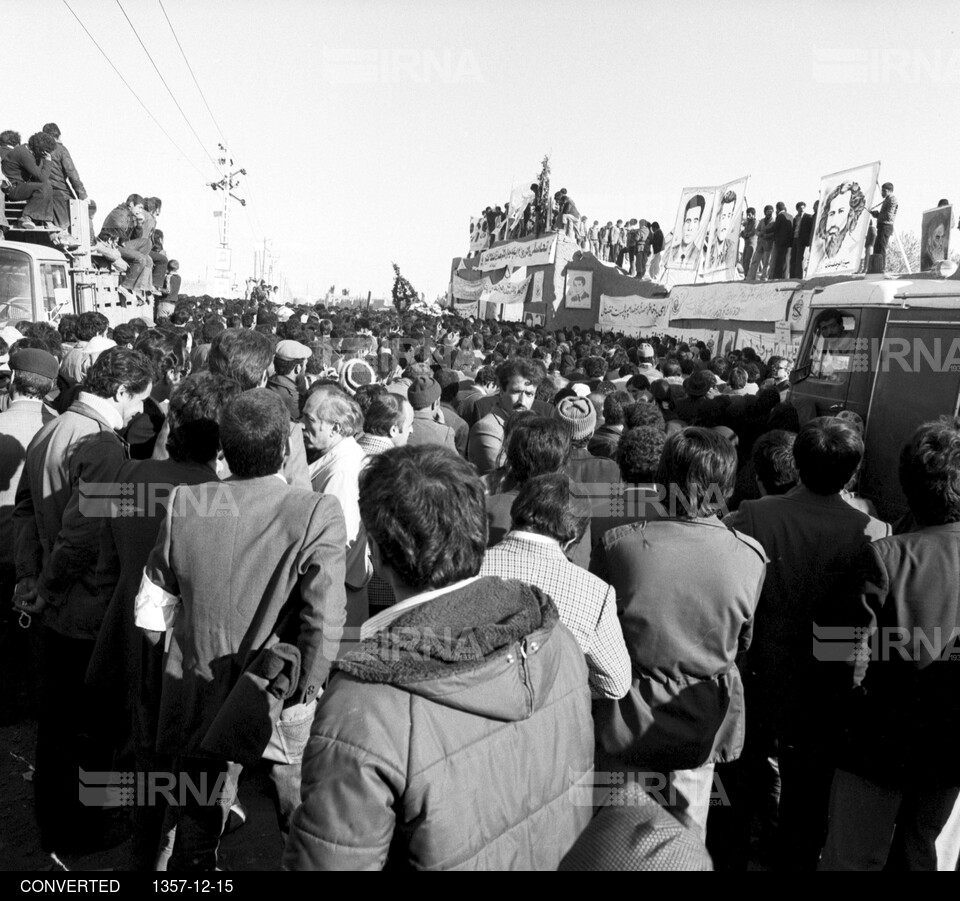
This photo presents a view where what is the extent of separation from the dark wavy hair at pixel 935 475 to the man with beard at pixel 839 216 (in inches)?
490

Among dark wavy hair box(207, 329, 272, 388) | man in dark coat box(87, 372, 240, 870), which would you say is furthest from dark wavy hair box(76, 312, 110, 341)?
man in dark coat box(87, 372, 240, 870)

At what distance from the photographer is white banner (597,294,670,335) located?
1753 cm

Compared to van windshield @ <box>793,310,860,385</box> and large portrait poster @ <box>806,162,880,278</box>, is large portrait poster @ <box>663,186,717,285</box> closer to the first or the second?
large portrait poster @ <box>806,162,880,278</box>

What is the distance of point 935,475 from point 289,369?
4186 mm

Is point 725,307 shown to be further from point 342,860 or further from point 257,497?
point 342,860

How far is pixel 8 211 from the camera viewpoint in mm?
10250

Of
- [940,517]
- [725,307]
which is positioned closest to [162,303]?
[725,307]

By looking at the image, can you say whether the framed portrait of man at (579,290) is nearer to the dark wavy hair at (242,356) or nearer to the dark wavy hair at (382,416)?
the dark wavy hair at (242,356)

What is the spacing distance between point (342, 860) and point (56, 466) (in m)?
2.44

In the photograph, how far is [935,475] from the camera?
2.61 metres

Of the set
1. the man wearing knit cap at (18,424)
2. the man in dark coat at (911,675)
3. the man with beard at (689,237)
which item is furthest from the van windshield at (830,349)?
the man with beard at (689,237)

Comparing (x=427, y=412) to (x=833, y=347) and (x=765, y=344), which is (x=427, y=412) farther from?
(x=765, y=344)

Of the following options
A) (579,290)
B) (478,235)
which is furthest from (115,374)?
(478,235)

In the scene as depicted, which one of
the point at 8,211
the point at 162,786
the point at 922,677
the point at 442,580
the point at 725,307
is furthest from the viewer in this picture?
the point at 725,307
